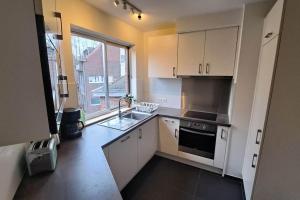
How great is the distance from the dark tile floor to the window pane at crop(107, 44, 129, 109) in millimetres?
1308

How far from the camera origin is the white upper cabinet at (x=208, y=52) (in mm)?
2020

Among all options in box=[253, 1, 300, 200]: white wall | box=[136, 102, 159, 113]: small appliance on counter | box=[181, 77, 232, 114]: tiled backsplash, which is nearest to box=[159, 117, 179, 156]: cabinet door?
box=[136, 102, 159, 113]: small appliance on counter

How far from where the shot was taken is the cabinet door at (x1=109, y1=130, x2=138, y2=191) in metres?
1.60

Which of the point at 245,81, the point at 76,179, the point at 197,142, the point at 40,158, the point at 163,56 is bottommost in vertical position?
the point at 197,142

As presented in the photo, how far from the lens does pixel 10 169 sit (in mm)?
804

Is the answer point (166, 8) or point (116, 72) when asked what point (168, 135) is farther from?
point (166, 8)

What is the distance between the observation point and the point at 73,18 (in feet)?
5.22

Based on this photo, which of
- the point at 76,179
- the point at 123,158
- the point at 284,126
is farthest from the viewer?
the point at 123,158

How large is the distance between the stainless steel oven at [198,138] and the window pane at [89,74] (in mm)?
1389

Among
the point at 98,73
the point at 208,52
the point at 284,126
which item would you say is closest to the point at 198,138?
the point at 284,126

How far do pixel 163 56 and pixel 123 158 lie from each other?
5.86ft

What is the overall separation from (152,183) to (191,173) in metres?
0.65

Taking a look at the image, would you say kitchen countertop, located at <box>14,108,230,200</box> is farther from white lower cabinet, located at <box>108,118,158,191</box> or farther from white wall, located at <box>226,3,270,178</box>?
white wall, located at <box>226,3,270,178</box>

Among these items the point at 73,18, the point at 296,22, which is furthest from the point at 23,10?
the point at 296,22
